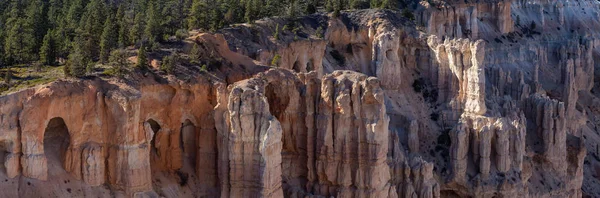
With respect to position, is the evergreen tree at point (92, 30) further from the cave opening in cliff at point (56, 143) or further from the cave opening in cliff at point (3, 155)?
the cave opening in cliff at point (3, 155)

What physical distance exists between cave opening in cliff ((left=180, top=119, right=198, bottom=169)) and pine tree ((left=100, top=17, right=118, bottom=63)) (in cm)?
639

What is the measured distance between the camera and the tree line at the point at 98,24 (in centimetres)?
5150

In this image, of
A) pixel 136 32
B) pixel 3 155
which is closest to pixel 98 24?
pixel 136 32

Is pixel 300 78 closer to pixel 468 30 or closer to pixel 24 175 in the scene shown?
pixel 24 175

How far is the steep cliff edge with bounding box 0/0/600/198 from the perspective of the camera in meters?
41.7

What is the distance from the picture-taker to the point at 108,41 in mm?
52094

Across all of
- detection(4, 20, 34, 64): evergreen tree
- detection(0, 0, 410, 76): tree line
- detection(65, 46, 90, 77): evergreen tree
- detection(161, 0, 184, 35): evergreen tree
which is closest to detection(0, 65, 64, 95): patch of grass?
detection(65, 46, 90, 77): evergreen tree

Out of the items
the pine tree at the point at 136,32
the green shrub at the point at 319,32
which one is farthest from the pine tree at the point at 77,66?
the green shrub at the point at 319,32

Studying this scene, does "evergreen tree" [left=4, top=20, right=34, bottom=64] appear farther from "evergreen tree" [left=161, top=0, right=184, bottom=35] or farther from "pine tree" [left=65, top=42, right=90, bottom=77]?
"evergreen tree" [left=161, top=0, right=184, bottom=35]

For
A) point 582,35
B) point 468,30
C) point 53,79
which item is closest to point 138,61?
point 53,79

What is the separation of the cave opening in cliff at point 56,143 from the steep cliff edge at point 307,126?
6 cm

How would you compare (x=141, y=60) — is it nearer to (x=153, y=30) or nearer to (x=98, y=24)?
Result: (x=153, y=30)

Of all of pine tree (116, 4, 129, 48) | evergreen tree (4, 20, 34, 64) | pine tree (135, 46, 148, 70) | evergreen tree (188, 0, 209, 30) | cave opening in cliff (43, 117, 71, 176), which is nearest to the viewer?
cave opening in cliff (43, 117, 71, 176)

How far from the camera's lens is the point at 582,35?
127500 millimetres
